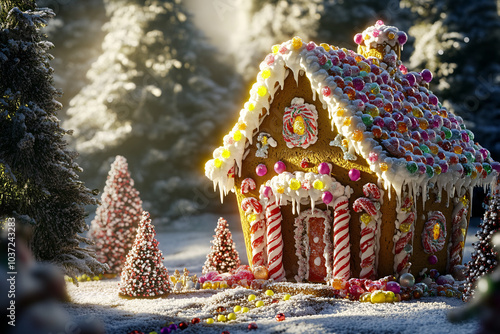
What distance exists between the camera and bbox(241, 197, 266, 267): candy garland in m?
9.67

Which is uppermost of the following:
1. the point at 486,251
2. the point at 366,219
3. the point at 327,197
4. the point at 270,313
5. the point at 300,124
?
the point at 300,124

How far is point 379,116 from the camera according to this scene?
350 inches

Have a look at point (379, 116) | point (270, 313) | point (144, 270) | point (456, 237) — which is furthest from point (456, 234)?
point (144, 270)

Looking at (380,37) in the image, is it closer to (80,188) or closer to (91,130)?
(80,188)

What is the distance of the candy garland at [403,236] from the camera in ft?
28.5

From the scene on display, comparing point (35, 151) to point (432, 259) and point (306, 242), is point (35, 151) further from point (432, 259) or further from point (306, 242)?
point (432, 259)

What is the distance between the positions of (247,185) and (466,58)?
16.2 m

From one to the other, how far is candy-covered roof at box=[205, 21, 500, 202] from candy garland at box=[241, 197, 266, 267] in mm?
662

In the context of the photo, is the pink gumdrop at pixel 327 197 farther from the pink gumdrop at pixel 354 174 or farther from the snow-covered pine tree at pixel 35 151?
the snow-covered pine tree at pixel 35 151

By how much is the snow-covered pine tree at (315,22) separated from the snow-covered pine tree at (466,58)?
337 centimetres

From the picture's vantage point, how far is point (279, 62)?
914 centimetres

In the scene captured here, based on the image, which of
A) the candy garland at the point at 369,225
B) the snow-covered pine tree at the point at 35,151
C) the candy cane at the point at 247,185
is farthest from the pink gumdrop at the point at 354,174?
the snow-covered pine tree at the point at 35,151

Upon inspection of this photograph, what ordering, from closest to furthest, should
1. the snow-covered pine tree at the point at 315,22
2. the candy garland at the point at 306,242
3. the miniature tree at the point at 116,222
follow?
the candy garland at the point at 306,242 < the miniature tree at the point at 116,222 < the snow-covered pine tree at the point at 315,22

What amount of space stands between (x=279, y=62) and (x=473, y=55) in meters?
16.1
